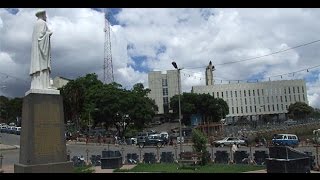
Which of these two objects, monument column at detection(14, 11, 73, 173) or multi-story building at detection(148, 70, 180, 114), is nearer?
monument column at detection(14, 11, 73, 173)

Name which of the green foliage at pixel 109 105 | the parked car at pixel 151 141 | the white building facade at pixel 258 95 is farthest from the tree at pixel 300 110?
the parked car at pixel 151 141

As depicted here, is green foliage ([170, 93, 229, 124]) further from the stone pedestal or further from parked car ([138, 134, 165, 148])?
the stone pedestal

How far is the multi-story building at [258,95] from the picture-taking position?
109 metres

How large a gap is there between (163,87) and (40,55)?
97972mm

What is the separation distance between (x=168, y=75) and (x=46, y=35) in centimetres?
9545

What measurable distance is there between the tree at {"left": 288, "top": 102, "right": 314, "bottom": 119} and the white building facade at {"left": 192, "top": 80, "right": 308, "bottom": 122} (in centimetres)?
699

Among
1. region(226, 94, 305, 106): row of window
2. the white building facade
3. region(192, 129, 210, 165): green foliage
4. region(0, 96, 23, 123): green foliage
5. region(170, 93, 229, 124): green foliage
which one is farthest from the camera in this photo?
region(226, 94, 305, 106): row of window

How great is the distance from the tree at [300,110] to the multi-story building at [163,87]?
32.6 m

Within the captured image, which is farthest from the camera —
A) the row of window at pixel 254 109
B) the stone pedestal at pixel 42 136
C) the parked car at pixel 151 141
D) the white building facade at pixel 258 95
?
the row of window at pixel 254 109

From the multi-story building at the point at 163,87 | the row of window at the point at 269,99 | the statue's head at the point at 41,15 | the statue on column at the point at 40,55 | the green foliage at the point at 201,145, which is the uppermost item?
the multi-story building at the point at 163,87

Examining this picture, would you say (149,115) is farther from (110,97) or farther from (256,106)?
(256,106)

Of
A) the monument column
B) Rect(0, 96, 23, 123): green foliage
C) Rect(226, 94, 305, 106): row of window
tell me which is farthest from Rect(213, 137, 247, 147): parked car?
Rect(226, 94, 305, 106): row of window

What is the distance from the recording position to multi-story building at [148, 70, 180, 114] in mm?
107675

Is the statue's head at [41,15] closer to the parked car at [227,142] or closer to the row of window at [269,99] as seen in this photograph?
the parked car at [227,142]
